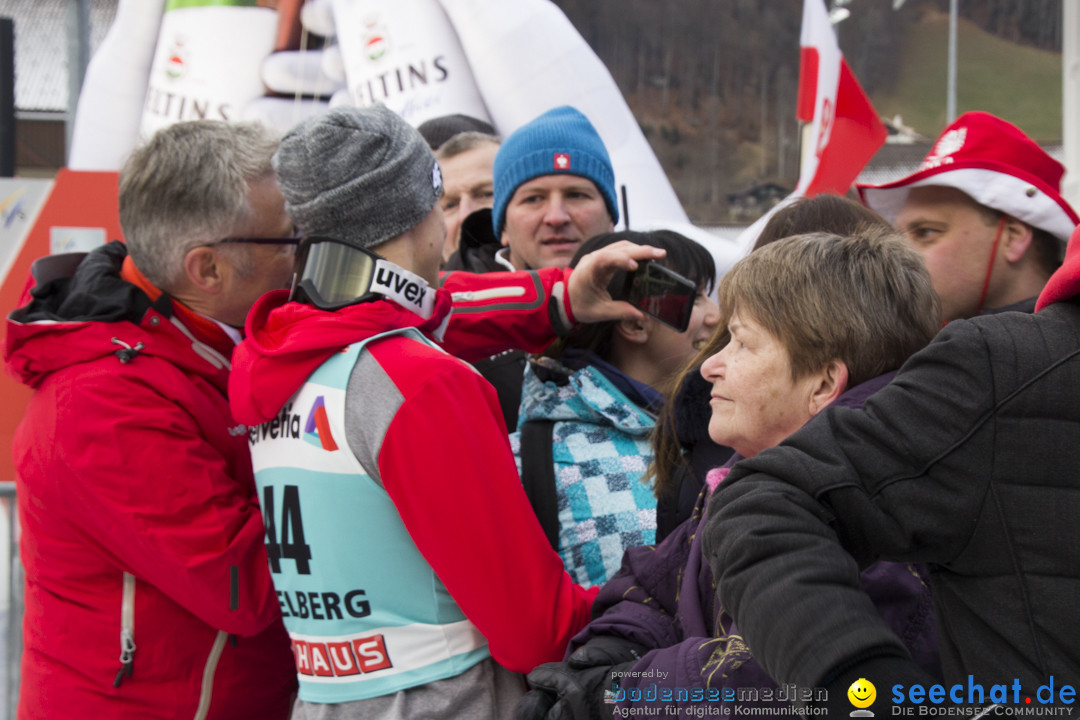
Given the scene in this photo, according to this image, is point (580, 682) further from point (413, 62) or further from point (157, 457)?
point (413, 62)

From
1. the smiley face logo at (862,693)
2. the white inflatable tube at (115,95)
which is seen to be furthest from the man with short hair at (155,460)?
the white inflatable tube at (115,95)

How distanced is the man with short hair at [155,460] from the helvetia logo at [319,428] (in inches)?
12.3

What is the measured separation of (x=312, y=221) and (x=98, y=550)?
2.28 ft

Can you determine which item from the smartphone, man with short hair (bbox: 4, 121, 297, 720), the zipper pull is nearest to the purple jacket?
the smartphone

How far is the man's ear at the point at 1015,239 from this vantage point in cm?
220

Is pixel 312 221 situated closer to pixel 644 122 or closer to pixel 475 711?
pixel 475 711

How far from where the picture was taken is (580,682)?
1319 millimetres

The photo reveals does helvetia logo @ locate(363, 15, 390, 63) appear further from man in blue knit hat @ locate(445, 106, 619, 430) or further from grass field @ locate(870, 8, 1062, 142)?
grass field @ locate(870, 8, 1062, 142)

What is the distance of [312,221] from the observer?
1.60m

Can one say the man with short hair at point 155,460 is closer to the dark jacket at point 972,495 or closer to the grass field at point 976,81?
the dark jacket at point 972,495

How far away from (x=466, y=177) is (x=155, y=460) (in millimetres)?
1752

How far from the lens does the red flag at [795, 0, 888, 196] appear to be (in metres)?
4.15

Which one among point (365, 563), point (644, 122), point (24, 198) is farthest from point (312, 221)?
point (644, 122)

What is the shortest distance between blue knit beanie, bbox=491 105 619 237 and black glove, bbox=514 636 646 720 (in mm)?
1442
